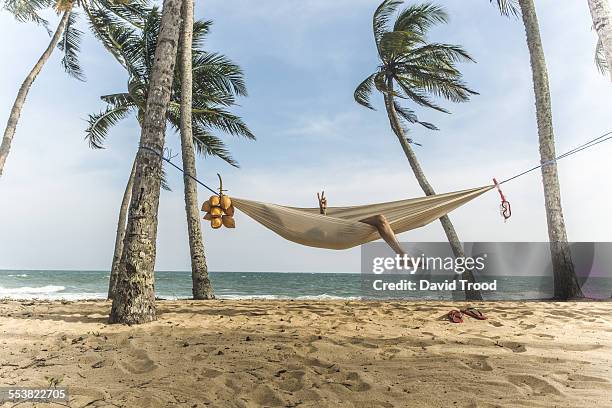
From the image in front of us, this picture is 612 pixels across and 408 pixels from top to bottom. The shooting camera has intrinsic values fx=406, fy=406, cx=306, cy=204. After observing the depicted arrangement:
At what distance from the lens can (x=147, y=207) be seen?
329cm

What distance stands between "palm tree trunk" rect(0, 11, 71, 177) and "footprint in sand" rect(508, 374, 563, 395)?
24.3 ft

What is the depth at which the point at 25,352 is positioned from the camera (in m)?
2.47

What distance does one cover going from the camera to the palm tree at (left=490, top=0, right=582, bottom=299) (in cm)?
520

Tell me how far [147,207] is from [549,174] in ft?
16.0

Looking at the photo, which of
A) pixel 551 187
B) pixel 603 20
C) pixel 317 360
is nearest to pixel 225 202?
pixel 317 360

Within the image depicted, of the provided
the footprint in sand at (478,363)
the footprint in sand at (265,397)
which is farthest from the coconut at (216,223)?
the footprint in sand at (478,363)

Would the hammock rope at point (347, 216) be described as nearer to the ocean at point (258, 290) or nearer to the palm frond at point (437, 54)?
the palm frond at point (437, 54)

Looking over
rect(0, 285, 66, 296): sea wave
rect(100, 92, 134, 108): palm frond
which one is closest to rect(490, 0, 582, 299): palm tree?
rect(100, 92, 134, 108): palm frond

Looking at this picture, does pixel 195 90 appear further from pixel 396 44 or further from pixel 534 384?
pixel 534 384

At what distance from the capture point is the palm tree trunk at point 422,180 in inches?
272

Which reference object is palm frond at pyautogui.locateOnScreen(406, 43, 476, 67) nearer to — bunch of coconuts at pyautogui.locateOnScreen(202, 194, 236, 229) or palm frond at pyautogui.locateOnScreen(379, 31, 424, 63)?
palm frond at pyautogui.locateOnScreen(379, 31, 424, 63)

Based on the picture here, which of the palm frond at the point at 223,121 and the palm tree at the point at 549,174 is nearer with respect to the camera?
the palm tree at the point at 549,174

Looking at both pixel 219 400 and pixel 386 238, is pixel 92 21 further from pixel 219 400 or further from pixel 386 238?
pixel 219 400

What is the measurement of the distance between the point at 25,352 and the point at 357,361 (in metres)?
2.00
